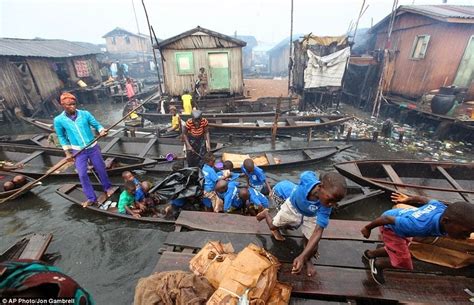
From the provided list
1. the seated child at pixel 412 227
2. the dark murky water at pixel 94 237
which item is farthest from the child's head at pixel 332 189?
the dark murky water at pixel 94 237

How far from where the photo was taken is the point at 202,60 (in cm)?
1407

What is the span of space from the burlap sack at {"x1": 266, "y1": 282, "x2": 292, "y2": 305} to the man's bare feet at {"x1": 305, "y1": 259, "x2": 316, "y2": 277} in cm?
42

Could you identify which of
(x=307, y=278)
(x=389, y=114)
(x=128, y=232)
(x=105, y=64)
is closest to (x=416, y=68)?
(x=389, y=114)

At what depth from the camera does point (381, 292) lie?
2.75 meters

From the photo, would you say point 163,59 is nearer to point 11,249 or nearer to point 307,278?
point 11,249

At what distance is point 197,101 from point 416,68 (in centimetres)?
1264

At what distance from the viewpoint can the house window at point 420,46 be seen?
12.9 m

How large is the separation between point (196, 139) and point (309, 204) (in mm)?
4375

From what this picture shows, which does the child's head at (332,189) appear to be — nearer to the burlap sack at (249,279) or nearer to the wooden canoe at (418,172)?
the burlap sack at (249,279)

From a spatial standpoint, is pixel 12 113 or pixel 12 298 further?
pixel 12 113

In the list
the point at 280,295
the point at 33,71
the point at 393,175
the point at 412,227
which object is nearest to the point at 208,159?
the point at 280,295

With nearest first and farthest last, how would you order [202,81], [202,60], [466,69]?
[466,69], [202,81], [202,60]

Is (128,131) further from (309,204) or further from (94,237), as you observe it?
(309,204)

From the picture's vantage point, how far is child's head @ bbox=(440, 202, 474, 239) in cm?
217
